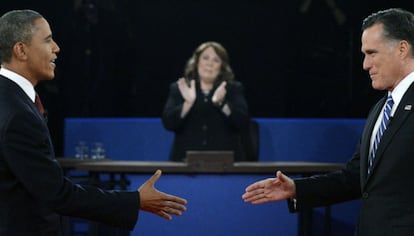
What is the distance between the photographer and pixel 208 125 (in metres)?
6.11

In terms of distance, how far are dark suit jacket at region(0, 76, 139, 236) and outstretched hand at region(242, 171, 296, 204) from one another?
905mm

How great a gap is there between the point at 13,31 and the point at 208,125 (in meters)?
3.08

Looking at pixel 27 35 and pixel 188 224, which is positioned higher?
pixel 27 35

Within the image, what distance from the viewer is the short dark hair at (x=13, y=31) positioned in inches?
124

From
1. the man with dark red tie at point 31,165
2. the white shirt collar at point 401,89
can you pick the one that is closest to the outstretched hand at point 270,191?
the man with dark red tie at point 31,165

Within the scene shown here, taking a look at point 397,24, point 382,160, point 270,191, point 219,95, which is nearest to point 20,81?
point 270,191

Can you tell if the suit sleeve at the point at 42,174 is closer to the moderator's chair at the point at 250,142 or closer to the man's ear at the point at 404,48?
the man's ear at the point at 404,48

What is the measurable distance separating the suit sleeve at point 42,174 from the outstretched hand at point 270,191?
761 mm

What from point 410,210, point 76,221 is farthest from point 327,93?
point 410,210

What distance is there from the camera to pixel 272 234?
17.2 feet

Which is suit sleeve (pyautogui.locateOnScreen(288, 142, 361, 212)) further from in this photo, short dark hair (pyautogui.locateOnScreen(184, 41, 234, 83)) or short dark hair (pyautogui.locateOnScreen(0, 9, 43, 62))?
short dark hair (pyautogui.locateOnScreen(184, 41, 234, 83))

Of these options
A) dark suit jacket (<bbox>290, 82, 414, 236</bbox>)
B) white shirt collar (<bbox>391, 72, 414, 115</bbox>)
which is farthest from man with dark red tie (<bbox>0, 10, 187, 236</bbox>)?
white shirt collar (<bbox>391, 72, 414, 115</bbox>)

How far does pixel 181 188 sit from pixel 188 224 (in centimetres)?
25

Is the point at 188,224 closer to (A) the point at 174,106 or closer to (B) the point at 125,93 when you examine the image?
(A) the point at 174,106
